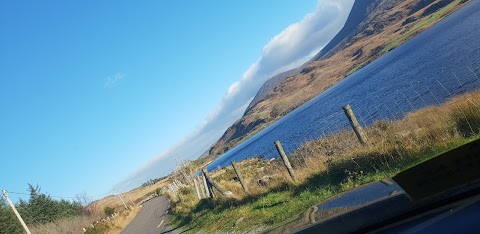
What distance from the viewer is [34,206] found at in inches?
2505

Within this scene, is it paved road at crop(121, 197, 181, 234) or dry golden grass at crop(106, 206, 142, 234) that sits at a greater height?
dry golden grass at crop(106, 206, 142, 234)

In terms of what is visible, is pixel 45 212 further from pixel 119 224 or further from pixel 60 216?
pixel 119 224

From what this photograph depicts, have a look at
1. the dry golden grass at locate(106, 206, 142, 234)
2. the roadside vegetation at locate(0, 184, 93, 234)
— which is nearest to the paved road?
the dry golden grass at locate(106, 206, 142, 234)

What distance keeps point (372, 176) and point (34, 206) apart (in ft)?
213

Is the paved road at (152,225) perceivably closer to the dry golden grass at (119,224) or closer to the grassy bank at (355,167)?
the dry golden grass at (119,224)

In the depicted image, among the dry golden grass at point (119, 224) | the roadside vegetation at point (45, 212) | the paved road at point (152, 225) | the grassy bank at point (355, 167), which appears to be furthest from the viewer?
the roadside vegetation at point (45, 212)

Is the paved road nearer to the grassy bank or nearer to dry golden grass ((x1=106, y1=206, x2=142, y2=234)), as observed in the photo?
dry golden grass ((x1=106, y1=206, x2=142, y2=234))

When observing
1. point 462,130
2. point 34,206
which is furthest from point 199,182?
point 34,206

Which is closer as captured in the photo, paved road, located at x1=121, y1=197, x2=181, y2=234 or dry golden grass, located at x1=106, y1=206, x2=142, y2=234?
paved road, located at x1=121, y1=197, x2=181, y2=234

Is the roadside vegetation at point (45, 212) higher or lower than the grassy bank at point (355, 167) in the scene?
higher

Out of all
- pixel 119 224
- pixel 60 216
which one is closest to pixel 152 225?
pixel 119 224

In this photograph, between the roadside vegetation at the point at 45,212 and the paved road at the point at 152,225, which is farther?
the roadside vegetation at the point at 45,212

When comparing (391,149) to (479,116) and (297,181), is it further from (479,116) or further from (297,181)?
(297,181)

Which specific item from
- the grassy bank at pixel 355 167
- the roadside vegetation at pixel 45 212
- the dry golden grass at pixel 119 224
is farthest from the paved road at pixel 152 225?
the roadside vegetation at pixel 45 212
